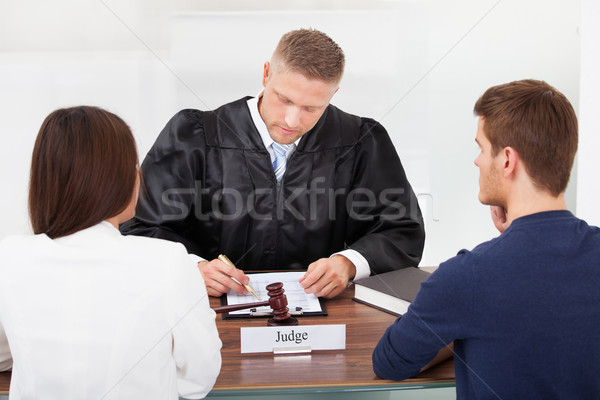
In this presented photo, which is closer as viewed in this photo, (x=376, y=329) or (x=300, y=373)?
(x=300, y=373)

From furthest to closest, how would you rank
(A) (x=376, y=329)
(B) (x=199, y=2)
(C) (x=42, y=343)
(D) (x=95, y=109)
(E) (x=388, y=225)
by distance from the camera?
(B) (x=199, y=2) → (E) (x=388, y=225) → (A) (x=376, y=329) → (D) (x=95, y=109) → (C) (x=42, y=343)

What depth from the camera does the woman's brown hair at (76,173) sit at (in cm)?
124

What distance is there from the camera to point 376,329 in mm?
1744

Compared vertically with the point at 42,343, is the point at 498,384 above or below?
below

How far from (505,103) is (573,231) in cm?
36

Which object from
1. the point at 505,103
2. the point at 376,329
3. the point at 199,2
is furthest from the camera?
the point at 199,2

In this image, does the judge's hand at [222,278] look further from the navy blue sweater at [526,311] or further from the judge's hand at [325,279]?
the navy blue sweater at [526,311]

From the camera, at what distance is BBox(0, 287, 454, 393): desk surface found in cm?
140

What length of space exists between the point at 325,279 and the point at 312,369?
0.55m

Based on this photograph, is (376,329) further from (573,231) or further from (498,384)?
(573,231)

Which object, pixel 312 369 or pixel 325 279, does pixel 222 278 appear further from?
pixel 312 369

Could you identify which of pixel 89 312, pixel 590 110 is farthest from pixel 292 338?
pixel 590 110

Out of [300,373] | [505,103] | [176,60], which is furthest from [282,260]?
[176,60]

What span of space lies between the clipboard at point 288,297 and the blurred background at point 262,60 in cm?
224
